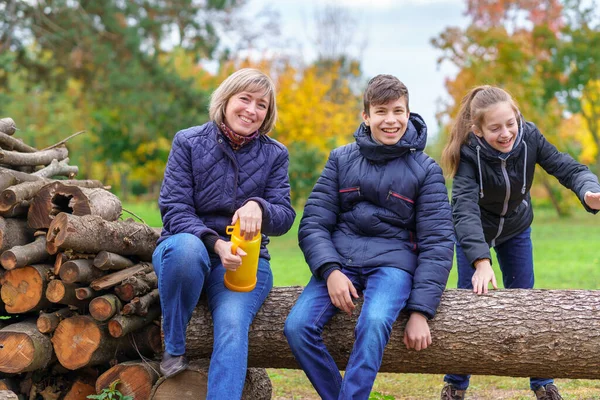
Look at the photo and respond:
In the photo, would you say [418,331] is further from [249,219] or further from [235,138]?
[235,138]

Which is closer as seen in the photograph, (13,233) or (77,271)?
(77,271)

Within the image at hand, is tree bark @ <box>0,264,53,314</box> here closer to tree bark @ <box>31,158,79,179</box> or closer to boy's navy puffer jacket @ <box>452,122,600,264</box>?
tree bark @ <box>31,158,79,179</box>

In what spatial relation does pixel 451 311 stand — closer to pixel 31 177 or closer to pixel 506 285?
pixel 506 285

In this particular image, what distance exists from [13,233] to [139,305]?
900 mm

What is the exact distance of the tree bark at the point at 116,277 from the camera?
3988 mm

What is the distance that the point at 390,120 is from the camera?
3879 millimetres

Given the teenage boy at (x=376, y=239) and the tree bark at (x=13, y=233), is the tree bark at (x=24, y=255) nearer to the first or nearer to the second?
the tree bark at (x=13, y=233)

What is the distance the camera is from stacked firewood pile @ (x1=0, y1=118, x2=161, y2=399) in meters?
3.97

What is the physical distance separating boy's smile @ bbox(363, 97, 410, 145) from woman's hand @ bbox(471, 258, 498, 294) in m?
0.86

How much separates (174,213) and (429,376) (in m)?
2.80

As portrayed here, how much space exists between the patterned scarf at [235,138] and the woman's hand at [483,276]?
1.49 m

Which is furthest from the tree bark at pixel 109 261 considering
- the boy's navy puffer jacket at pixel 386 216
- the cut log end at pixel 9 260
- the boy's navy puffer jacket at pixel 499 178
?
the boy's navy puffer jacket at pixel 499 178

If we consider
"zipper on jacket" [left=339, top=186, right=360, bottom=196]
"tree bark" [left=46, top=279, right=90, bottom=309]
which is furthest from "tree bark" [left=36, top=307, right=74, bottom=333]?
"zipper on jacket" [left=339, top=186, right=360, bottom=196]

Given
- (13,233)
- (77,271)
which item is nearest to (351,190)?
(77,271)
